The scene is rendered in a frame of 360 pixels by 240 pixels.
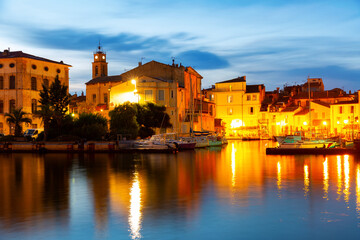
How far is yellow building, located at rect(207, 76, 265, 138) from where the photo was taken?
90.9 metres

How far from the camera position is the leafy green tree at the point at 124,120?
2122 inches

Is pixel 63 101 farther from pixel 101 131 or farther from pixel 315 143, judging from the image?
pixel 315 143

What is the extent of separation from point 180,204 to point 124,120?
37563 millimetres

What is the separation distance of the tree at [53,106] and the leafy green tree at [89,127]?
210cm

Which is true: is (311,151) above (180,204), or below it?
above

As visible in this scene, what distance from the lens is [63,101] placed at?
184 feet

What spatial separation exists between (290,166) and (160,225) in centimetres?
2142

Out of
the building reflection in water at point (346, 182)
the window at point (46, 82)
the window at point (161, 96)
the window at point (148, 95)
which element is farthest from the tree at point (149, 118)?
the building reflection in water at point (346, 182)

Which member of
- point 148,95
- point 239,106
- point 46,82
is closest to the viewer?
point 148,95

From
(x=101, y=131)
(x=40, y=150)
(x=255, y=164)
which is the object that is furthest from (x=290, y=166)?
(x=40, y=150)

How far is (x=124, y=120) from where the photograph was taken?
54.4 metres

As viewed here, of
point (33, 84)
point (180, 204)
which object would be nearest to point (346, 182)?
point (180, 204)

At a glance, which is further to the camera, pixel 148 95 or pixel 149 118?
pixel 148 95

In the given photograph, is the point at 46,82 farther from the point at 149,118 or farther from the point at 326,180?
the point at 326,180
